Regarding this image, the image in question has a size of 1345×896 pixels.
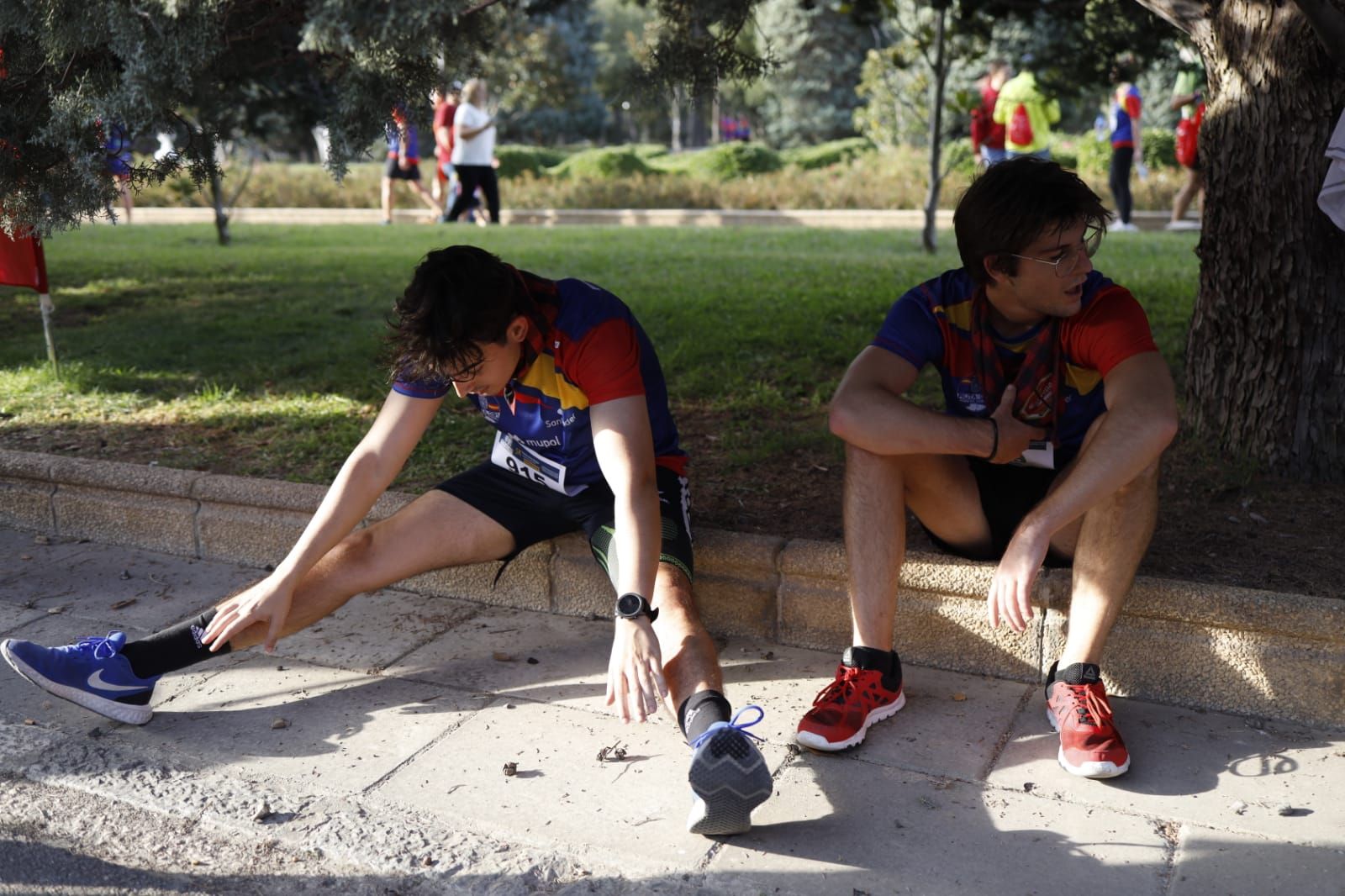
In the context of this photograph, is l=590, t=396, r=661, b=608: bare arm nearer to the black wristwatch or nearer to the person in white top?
the black wristwatch

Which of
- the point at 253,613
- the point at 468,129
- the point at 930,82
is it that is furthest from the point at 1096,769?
the point at 468,129

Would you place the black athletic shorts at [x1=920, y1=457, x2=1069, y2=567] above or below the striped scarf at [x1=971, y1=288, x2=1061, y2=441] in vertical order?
below

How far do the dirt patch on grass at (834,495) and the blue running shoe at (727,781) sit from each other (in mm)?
1391

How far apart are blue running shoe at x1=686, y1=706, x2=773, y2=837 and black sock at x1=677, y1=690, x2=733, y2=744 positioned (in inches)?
3.9

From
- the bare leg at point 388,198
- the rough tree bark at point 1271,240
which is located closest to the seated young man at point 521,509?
the rough tree bark at point 1271,240

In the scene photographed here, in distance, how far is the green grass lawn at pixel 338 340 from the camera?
5.28 m

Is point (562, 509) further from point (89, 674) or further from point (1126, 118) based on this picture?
point (1126, 118)

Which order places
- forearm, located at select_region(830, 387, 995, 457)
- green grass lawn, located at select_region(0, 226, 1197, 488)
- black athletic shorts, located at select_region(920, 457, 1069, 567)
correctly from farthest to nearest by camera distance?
1. green grass lawn, located at select_region(0, 226, 1197, 488)
2. black athletic shorts, located at select_region(920, 457, 1069, 567)
3. forearm, located at select_region(830, 387, 995, 457)

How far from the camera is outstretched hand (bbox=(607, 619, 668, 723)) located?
8.67 ft

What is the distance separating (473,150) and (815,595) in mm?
11690

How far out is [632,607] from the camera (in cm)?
278

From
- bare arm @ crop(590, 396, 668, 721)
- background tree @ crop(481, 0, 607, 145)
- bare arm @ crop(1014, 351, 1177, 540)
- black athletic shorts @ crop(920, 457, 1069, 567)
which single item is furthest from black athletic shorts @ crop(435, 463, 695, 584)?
background tree @ crop(481, 0, 607, 145)

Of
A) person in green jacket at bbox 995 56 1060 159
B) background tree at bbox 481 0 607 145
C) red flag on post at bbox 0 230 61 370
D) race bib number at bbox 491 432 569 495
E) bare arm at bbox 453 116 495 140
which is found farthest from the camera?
background tree at bbox 481 0 607 145

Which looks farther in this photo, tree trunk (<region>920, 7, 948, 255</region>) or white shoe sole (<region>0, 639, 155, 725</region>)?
tree trunk (<region>920, 7, 948, 255</region>)
